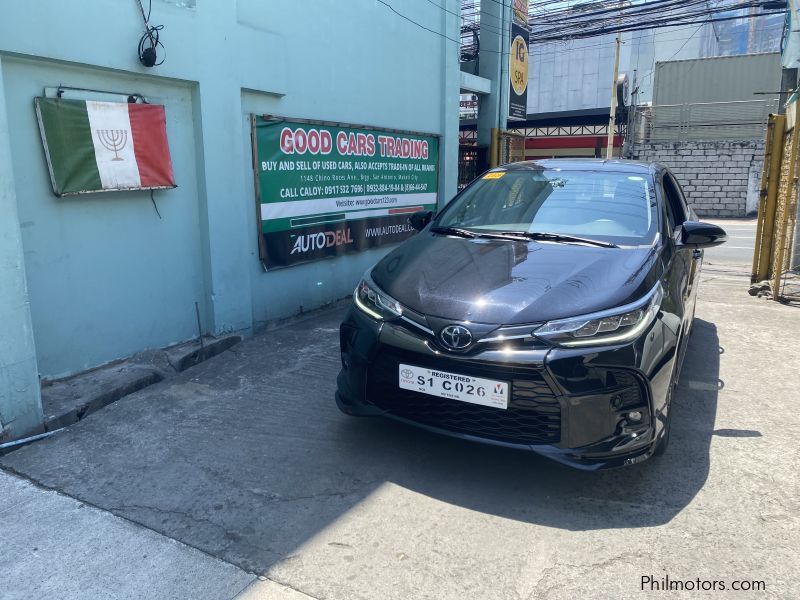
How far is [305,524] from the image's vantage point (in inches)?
109

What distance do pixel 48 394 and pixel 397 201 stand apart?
16.4 ft

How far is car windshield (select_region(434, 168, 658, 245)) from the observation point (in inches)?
148

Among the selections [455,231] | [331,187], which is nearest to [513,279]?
[455,231]

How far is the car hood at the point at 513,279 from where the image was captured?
288 centimetres

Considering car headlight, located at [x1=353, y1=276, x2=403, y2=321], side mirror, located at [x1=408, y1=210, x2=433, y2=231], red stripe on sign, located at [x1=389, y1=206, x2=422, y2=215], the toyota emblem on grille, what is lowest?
the toyota emblem on grille

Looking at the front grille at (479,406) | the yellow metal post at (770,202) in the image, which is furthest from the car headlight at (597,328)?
the yellow metal post at (770,202)

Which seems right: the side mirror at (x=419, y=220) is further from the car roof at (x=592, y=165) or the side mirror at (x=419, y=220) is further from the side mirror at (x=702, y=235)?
the side mirror at (x=702, y=235)

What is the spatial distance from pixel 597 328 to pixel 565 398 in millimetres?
357

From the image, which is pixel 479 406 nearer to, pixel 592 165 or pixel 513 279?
pixel 513 279

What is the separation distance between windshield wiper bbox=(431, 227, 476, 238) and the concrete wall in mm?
2132

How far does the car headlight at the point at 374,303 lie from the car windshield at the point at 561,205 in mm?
929

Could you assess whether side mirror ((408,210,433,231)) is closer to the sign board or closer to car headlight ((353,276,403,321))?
car headlight ((353,276,403,321))

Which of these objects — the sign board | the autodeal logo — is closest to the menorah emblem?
the autodeal logo

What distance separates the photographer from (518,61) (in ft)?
39.5
